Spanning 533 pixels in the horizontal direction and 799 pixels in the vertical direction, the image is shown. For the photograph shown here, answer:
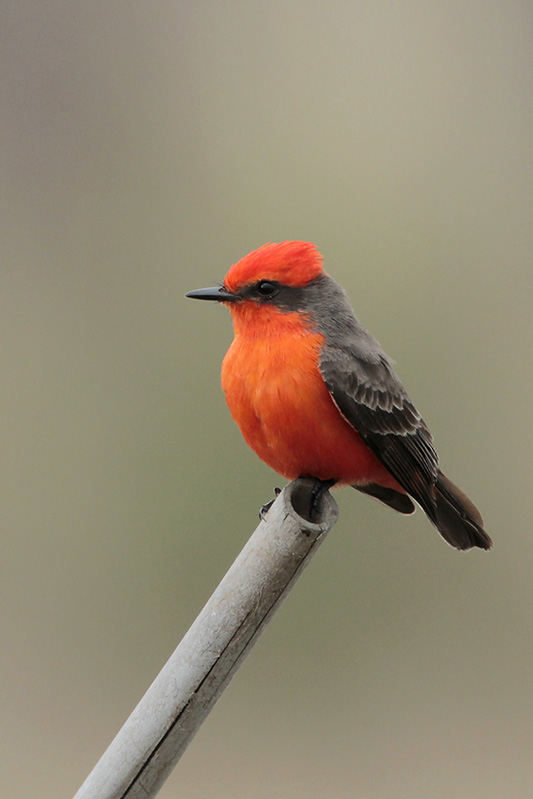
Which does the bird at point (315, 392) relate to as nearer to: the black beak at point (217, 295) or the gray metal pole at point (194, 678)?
the black beak at point (217, 295)

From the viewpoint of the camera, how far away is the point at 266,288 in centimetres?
253

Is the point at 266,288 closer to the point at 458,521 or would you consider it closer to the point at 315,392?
the point at 315,392

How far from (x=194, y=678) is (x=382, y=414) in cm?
109

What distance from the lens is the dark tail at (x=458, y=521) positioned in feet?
8.60

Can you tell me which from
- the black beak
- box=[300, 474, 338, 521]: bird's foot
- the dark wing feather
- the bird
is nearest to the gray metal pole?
box=[300, 474, 338, 521]: bird's foot

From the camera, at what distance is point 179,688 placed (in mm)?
1675

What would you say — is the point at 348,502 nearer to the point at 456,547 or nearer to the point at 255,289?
the point at 456,547

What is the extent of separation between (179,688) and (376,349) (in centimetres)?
136

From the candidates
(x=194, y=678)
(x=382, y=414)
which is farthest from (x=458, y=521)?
(x=194, y=678)

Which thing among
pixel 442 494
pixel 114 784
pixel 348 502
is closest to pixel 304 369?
pixel 442 494

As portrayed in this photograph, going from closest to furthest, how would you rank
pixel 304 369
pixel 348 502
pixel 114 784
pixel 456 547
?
pixel 114 784 → pixel 304 369 → pixel 456 547 → pixel 348 502

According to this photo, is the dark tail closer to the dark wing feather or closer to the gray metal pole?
the dark wing feather

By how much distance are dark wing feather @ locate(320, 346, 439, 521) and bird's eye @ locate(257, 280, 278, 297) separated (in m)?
0.23

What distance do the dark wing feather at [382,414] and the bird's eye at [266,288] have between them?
0.23m
